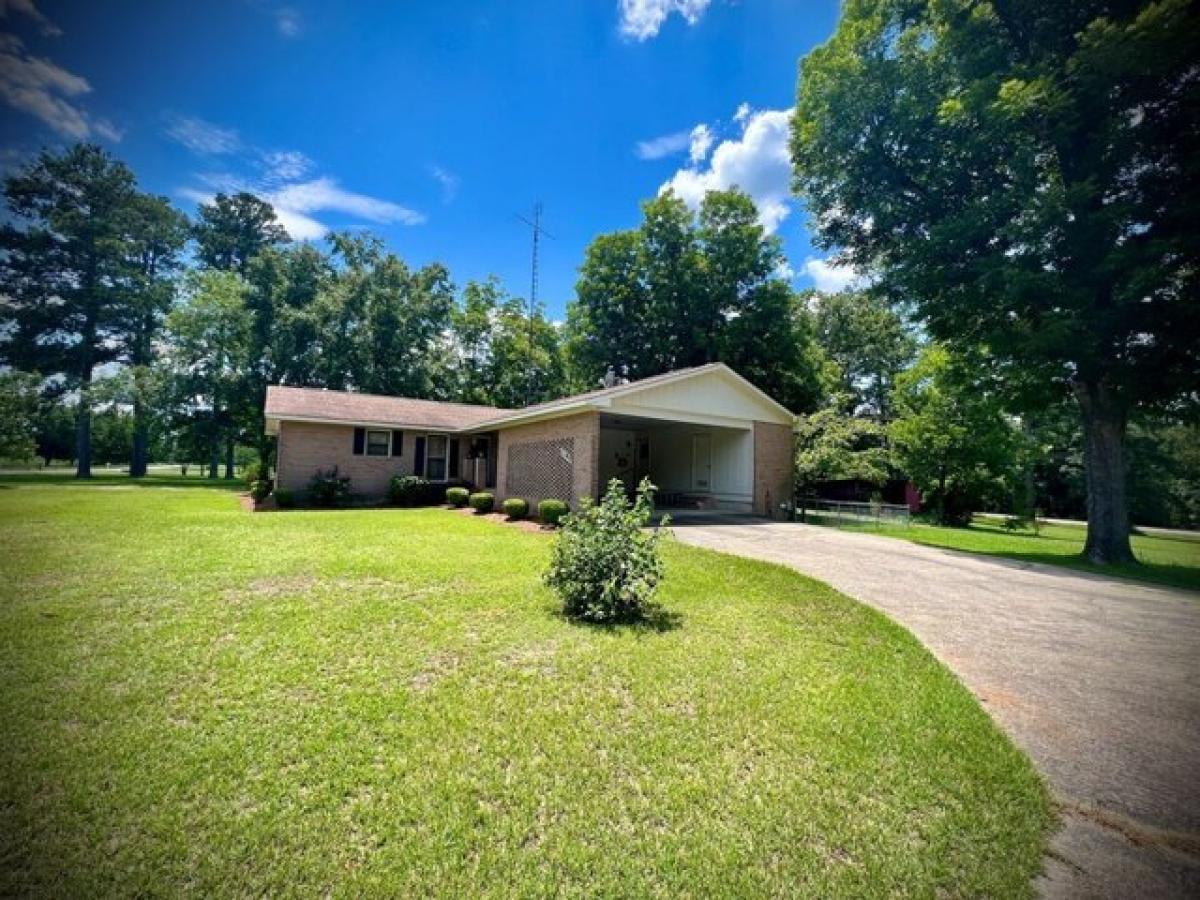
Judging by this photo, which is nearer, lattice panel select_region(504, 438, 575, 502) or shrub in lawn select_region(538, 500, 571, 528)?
shrub in lawn select_region(538, 500, 571, 528)

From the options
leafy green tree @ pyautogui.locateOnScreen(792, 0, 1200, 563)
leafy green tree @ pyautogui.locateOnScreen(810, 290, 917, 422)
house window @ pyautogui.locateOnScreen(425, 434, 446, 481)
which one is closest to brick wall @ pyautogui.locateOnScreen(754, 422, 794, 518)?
leafy green tree @ pyautogui.locateOnScreen(792, 0, 1200, 563)

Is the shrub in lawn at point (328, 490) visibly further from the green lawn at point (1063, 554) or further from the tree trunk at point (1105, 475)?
the tree trunk at point (1105, 475)

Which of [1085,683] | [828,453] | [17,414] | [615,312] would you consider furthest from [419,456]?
[17,414]

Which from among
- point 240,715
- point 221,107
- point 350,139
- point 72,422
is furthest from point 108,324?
point 240,715

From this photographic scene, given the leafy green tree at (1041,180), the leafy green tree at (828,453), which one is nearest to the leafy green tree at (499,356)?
the leafy green tree at (828,453)

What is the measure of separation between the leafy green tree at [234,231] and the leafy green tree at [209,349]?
23.4 ft

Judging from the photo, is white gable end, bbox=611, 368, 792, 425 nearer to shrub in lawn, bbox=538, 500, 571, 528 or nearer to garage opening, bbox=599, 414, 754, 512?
garage opening, bbox=599, 414, 754, 512

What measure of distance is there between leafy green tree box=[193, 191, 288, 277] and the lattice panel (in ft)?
111

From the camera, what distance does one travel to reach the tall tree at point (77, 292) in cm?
1945

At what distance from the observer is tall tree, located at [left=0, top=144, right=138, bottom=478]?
19.5m

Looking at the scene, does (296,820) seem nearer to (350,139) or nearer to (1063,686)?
(1063,686)

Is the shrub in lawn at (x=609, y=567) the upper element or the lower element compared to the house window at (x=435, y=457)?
lower

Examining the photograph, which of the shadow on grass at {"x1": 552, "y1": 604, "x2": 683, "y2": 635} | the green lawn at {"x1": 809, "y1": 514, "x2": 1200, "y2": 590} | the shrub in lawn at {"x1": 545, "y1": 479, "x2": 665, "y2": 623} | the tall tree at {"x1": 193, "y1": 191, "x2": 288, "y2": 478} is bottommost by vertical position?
the shadow on grass at {"x1": 552, "y1": 604, "x2": 683, "y2": 635}

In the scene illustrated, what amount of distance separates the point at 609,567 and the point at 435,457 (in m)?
16.2
